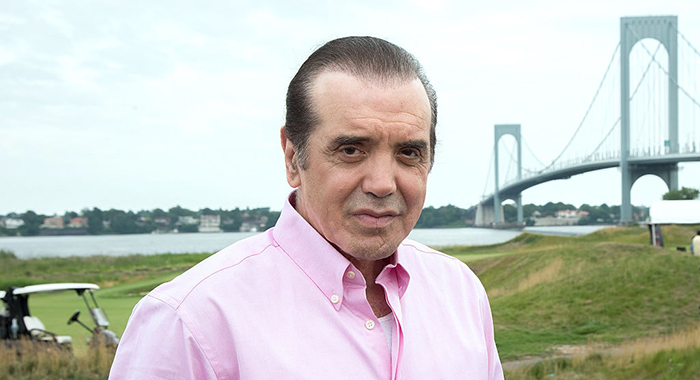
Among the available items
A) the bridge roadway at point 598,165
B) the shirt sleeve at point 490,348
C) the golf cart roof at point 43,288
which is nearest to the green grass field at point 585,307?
the golf cart roof at point 43,288

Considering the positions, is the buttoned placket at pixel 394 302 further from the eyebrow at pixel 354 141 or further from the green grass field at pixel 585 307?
the green grass field at pixel 585 307

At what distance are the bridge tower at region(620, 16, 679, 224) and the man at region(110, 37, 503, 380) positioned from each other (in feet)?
125

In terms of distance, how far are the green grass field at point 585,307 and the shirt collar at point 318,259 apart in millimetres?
5429

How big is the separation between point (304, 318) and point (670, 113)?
42464mm

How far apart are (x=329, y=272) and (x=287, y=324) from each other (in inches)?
5.5

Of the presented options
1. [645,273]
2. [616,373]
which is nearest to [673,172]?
[645,273]

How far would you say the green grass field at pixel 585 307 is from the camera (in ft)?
22.6

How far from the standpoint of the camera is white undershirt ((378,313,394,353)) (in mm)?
1382

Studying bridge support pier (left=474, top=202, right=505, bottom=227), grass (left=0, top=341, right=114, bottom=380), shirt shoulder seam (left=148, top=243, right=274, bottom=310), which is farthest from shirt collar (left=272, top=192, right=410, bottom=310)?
bridge support pier (left=474, top=202, right=505, bottom=227)

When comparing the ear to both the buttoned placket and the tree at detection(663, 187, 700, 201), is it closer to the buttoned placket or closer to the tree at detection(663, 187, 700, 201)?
the buttoned placket

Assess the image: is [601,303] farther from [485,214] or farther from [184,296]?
[485,214]

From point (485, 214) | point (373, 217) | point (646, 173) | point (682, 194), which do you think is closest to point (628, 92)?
point (646, 173)

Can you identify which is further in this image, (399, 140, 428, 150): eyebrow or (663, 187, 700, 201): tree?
(663, 187, 700, 201): tree

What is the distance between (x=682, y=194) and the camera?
1346 inches
